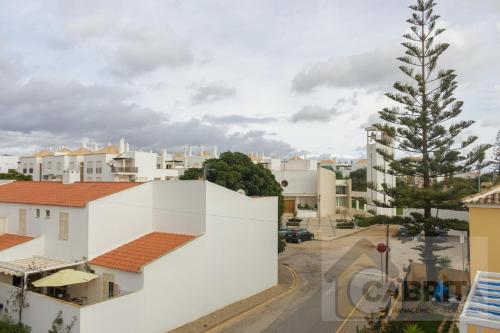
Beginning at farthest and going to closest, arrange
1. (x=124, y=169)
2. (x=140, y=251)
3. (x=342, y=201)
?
(x=342, y=201) < (x=124, y=169) < (x=140, y=251)

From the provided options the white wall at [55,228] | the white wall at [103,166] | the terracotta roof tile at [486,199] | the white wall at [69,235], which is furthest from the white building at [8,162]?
the terracotta roof tile at [486,199]

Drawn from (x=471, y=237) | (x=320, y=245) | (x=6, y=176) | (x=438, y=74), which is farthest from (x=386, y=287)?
(x=6, y=176)

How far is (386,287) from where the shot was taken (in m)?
19.3

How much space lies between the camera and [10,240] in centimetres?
1692

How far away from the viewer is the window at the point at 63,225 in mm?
15625

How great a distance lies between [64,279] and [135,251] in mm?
2671

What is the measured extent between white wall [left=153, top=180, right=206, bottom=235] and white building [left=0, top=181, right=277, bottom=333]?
0.13 ft

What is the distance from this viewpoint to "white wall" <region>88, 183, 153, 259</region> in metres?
15.0

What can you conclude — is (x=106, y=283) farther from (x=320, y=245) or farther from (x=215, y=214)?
(x=320, y=245)

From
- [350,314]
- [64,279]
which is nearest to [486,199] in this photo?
[350,314]

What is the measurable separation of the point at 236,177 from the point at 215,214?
7694 millimetres

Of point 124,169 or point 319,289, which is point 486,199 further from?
point 124,169

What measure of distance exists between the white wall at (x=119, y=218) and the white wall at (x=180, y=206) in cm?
40

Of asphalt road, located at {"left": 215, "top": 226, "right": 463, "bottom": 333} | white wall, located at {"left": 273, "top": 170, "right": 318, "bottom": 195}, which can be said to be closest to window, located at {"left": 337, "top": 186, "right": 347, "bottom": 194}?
white wall, located at {"left": 273, "top": 170, "right": 318, "bottom": 195}
